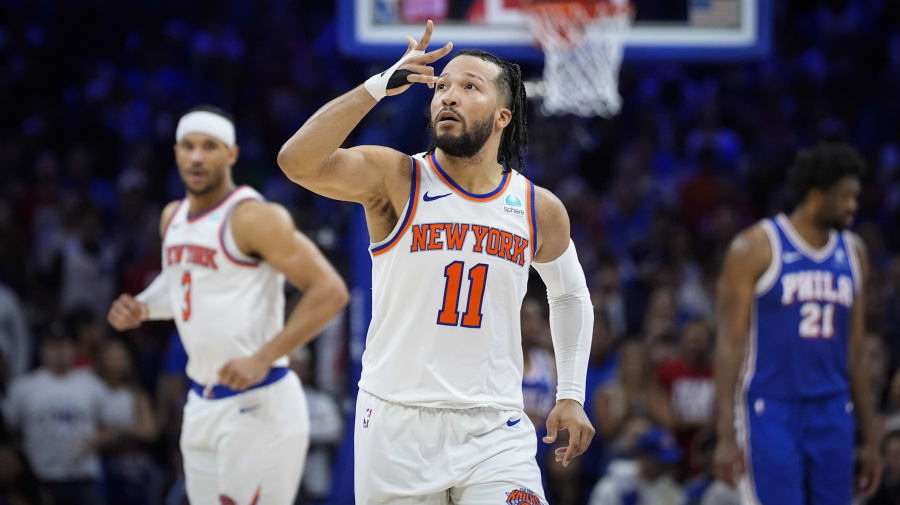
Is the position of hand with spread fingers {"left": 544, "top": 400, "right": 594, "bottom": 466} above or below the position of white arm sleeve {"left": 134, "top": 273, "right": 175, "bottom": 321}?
below

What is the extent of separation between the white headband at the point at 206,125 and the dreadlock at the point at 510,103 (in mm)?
1796

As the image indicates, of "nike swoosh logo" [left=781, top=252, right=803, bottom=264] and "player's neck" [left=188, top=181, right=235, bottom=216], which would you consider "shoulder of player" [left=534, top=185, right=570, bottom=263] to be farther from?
"player's neck" [left=188, top=181, right=235, bottom=216]

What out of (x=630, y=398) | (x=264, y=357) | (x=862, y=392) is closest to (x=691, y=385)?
(x=630, y=398)

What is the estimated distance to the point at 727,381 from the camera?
5.82 meters

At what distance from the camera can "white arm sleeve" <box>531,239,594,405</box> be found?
4348mm

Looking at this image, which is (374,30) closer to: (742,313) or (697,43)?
(697,43)

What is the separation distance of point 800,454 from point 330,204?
8.11 metres

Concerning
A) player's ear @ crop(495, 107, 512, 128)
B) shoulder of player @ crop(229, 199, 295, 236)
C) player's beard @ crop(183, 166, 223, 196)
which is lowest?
shoulder of player @ crop(229, 199, 295, 236)

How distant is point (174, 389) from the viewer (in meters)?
8.98

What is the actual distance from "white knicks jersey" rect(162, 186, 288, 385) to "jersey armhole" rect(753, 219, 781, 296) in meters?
2.64

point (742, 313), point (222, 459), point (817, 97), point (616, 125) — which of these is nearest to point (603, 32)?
point (742, 313)

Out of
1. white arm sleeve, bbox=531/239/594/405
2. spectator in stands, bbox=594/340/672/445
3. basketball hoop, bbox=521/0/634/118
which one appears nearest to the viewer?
white arm sleeve, bbox=531/239/594/405

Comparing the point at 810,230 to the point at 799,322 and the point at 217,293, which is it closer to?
the point at 799,322

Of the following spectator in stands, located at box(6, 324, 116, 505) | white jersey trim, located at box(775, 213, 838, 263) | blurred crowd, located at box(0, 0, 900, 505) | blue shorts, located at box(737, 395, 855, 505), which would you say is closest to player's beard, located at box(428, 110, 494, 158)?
white jersey trim, located at box(775, 213, 838, 263)
